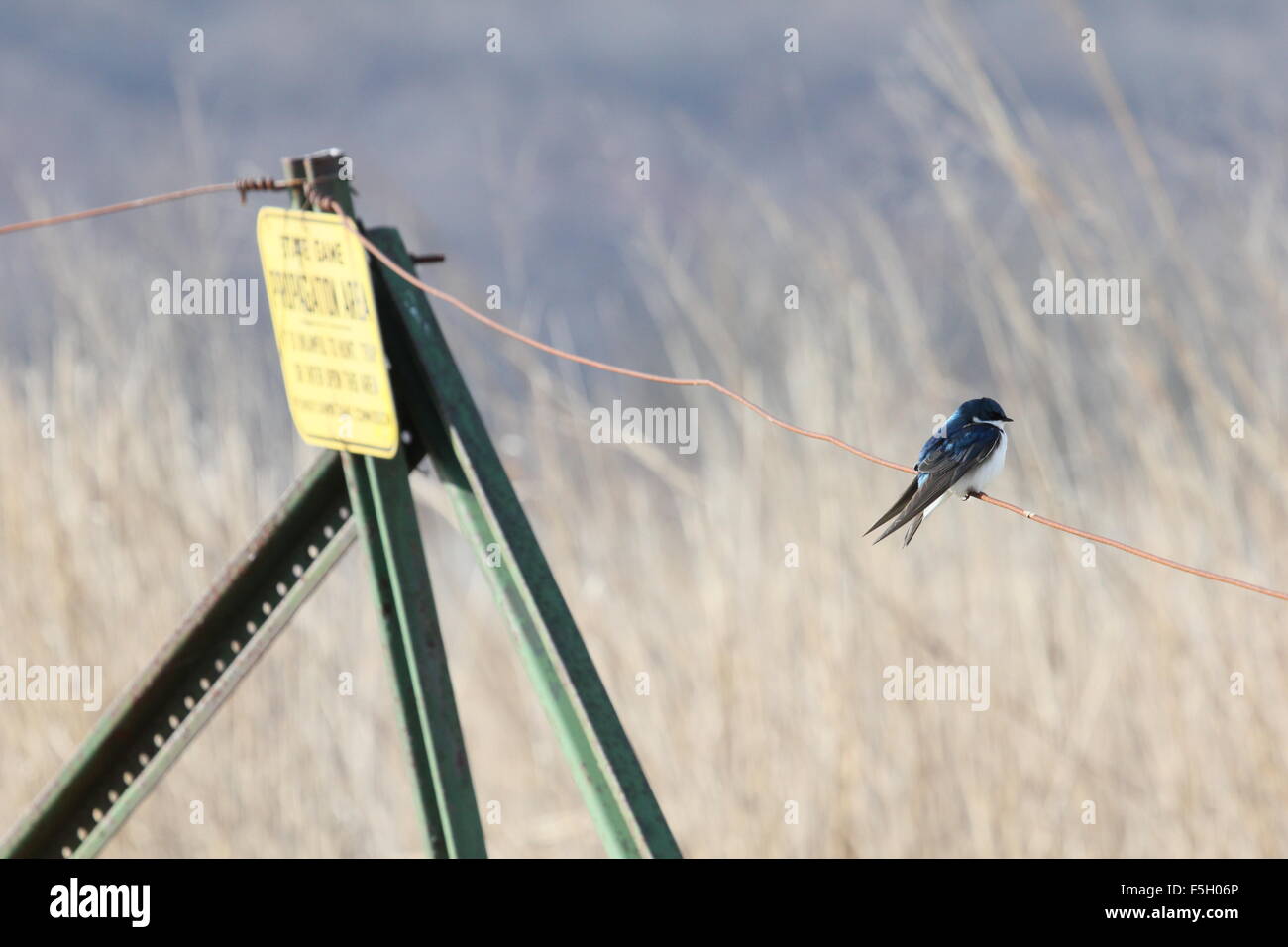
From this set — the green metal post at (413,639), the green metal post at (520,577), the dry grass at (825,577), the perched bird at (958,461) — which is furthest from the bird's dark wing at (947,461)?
the dry grass at (825,577)

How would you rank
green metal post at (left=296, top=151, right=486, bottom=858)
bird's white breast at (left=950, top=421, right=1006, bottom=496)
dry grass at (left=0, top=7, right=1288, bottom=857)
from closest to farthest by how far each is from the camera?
1. bird's white breast at (left=950, top=421, right=1006, bottom=496)
2. green metal post at (left=296, top=151, right=486, bottom=858)
3. dry grass at (left=0, top=7, right=1288, bottom=857)

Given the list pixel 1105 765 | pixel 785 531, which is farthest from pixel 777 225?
pixel 1105 765

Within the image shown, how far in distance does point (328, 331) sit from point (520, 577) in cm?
34

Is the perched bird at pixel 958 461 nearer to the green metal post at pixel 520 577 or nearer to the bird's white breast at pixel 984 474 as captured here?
the bird's white breast at pixel 984 474

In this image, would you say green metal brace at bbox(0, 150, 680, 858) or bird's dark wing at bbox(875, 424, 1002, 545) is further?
green metal brace at bbox(0, 150, 680, 858)

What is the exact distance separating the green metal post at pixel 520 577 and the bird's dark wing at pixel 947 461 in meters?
0.28

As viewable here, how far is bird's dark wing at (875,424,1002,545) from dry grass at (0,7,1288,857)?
91 centimetres

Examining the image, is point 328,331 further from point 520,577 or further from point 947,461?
point 947,461

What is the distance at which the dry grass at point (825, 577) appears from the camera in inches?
87.5

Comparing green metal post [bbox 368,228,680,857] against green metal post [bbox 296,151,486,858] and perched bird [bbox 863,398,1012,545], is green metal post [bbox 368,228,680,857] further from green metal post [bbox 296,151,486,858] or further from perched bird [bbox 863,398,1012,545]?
perched bird [bbox 863,398,1012,545]

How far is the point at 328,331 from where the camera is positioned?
4.37ft

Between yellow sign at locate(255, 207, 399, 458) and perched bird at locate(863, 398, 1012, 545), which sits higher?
yellow sign at locate(255, 207, 399, 458)

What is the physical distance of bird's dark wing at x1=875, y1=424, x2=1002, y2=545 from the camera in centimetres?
97

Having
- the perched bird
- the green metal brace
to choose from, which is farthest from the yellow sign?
the perched bird
